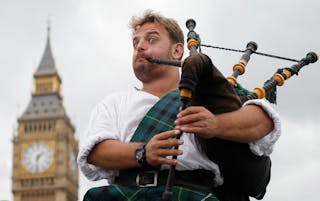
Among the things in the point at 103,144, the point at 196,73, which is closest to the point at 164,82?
the point at 103,144

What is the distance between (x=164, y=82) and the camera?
272cm

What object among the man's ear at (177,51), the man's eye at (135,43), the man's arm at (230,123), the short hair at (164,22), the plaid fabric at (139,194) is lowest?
the plaid fabric at (139,194)

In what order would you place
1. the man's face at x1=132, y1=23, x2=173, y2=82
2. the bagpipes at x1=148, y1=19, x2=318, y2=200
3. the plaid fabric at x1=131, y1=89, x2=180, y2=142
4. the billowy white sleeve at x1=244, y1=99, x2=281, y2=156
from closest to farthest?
the bagpipes at x1=148, y1=19, x2=318, y2=200, the billowy white sleeve at x1=244, y1=99, x2=281, y2=156, the plaid fabric at x1=131, y1=89, x2=180, y2=142, the man's face at x1=132, y1=23, x2=173, y2=82

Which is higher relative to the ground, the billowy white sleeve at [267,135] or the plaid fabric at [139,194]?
the billowy white sleeve at [267,135]

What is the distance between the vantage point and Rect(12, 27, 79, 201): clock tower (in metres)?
56.7

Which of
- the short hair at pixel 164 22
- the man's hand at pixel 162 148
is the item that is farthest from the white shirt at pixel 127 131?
the short hair at pixel 164 22

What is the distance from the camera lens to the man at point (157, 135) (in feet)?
7.41

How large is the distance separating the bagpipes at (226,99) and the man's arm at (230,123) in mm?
35

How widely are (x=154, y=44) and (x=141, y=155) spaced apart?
531 mm

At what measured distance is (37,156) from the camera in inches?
2240

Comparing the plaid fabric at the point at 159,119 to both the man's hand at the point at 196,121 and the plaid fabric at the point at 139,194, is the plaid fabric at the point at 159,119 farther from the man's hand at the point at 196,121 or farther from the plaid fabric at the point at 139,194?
the man's hand at the point at 196,121

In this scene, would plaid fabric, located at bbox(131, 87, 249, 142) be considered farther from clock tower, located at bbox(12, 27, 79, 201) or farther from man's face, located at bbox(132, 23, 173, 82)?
clock tower, located at bbox(12, 27, 79, 201)

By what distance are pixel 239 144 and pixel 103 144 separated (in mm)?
476

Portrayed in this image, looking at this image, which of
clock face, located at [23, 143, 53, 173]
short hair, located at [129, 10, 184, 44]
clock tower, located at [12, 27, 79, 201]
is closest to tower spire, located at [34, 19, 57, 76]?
clock tower, located at [12, 27, 79, 201]
